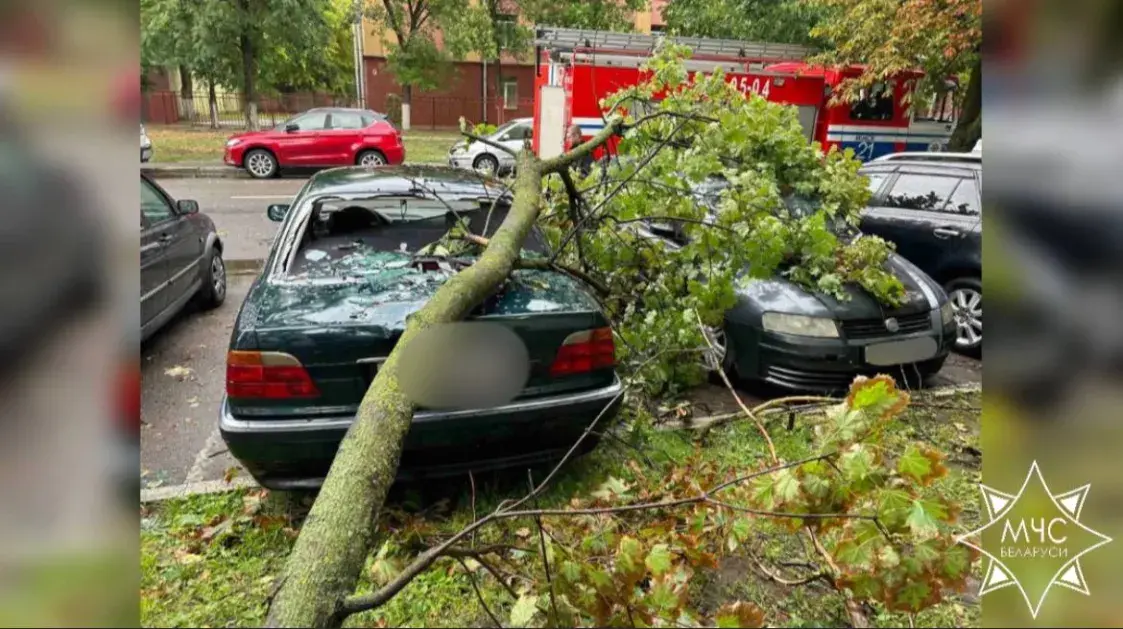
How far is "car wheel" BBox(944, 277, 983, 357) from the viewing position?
17.6 feet

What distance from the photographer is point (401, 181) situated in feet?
13.3

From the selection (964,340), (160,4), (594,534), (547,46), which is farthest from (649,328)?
(547,46)

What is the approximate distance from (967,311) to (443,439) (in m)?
4.77

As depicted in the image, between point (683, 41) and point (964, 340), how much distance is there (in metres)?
3.52

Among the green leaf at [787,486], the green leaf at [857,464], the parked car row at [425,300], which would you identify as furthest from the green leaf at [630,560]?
the parked car row at [425,300]

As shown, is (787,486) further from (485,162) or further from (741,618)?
(485,162)

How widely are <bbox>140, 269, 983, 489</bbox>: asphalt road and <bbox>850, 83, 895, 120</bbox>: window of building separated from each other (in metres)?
3.72

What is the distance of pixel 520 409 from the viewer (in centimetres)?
289

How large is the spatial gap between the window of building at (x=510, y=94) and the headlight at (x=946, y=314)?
6.00 metres

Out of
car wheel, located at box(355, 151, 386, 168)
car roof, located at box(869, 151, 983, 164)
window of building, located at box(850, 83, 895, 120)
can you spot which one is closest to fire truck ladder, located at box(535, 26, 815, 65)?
car roof, located at box(869, 151, 983, 164)

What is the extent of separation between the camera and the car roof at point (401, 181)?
13.0 ft

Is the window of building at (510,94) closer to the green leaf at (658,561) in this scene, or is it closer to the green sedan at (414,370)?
the green sedan at (414,370)

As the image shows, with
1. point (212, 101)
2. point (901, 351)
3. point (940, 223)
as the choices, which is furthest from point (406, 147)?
point (901, 351)

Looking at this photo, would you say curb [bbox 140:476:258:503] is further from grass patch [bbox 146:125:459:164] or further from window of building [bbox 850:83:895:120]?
grass patch [bbox 146:125:459:164]
